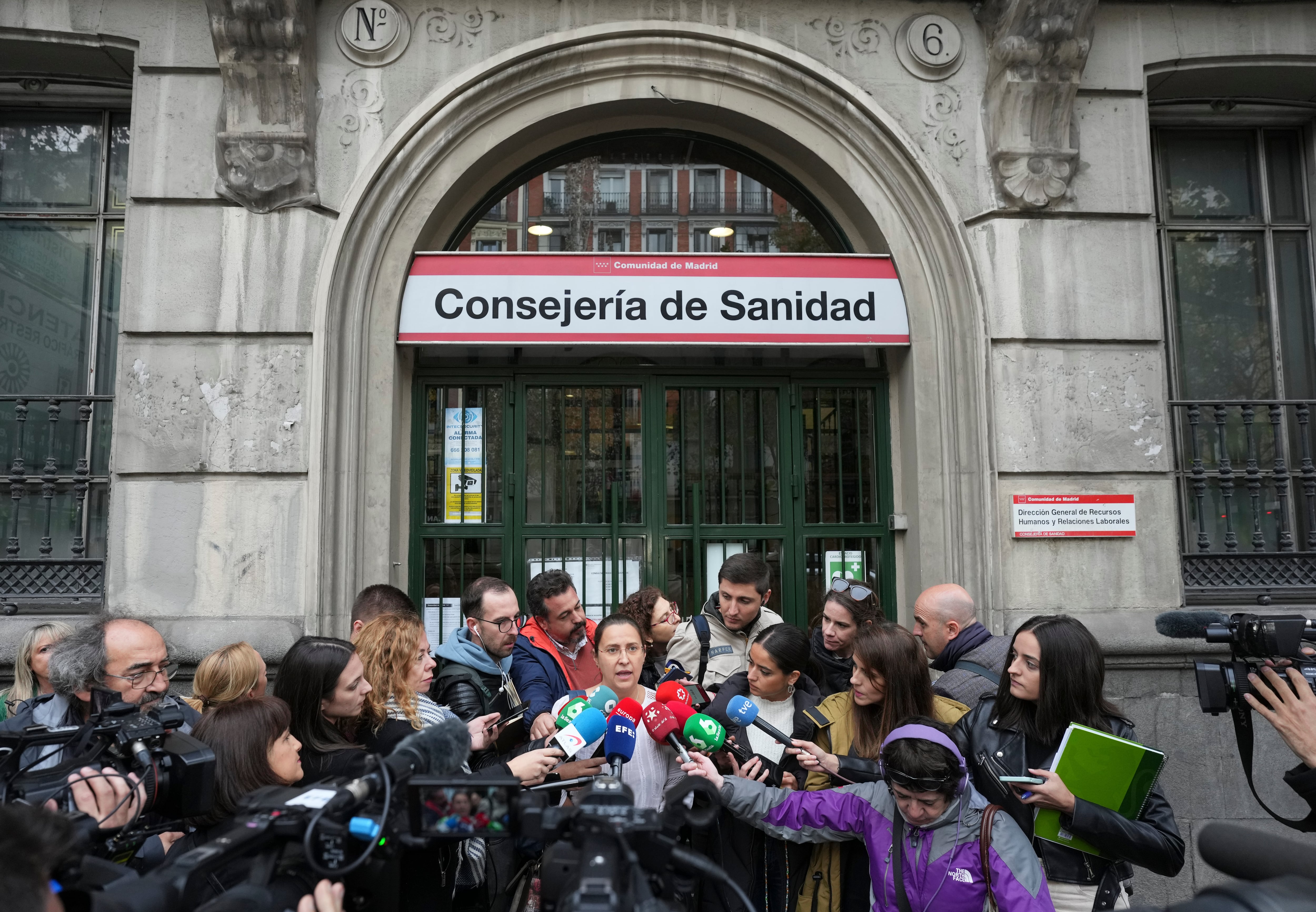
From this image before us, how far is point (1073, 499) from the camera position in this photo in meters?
6.48

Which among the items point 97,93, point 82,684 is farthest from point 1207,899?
point 97,93

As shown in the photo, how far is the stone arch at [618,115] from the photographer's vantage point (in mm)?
6422

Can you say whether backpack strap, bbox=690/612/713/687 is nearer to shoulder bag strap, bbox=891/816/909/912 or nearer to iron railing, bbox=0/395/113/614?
shoulder bag strap, bbox=891/816/909/912

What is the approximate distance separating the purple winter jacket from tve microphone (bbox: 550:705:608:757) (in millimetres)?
548

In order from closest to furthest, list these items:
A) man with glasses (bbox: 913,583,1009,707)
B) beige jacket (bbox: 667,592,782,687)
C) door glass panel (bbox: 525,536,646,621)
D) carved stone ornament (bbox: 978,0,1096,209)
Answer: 1. man with glasses (bbox: 913,583,1009,707)
2. beige jacket (bbox: 667,592,782,687)
3. carved stone ornament (bbox: 978,0,1096,209)
4. door glass panel (bbox: 525,536,646,621)

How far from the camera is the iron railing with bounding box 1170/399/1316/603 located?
6816mm

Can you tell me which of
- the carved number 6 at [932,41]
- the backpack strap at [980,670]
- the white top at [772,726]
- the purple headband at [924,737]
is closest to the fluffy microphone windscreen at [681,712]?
the white top at [772,726]

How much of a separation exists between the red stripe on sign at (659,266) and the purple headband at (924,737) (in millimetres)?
4322

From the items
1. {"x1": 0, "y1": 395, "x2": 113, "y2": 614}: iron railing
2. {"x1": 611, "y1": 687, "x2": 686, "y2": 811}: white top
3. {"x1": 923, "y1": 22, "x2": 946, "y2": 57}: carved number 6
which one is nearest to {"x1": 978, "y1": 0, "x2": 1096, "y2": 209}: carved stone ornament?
{"x1": 923, "y1": 22, "x2": 946, "y2": 57}: carved number 6

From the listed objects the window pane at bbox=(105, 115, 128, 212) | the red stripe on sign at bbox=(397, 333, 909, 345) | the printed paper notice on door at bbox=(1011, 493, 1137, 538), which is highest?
the window pane at bbox=(105, 115, 128, 212)

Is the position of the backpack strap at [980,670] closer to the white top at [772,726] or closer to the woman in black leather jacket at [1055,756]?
the woman in black leather jacket at [1055,756]

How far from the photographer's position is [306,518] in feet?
20.2

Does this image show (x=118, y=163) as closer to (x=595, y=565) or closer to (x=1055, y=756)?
(x=595, y=565)

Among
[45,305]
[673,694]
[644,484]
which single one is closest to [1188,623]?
[673,694]
